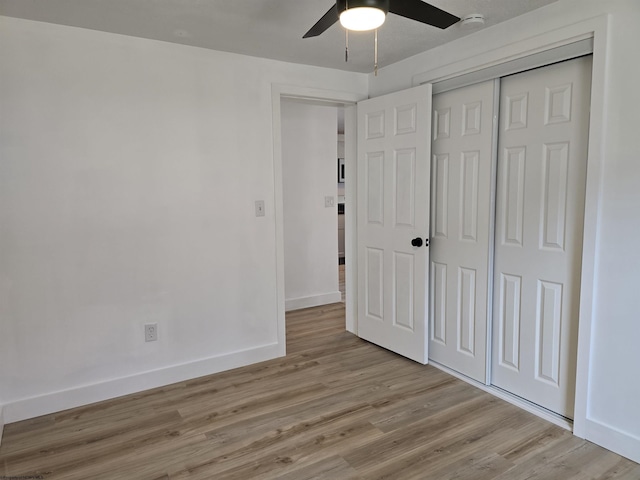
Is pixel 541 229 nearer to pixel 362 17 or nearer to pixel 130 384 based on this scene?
pixel 362 17

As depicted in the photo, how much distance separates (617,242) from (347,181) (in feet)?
6.93

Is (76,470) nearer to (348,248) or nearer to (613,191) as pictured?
(348,248)

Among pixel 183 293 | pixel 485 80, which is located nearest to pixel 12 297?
pixel 183 293

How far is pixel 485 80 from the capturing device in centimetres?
256

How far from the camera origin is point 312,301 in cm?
469

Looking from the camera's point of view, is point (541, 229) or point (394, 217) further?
point (394, 217)

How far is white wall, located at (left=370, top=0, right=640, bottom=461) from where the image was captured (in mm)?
1913

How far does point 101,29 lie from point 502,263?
275cm

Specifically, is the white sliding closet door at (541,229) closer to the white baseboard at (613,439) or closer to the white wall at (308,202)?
the white baseboard at (613,439)

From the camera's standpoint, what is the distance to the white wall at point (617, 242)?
6.28 ft

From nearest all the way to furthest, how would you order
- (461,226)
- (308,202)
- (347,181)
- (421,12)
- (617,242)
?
(421,12)
(617,242)
(461,226)
(347,181)
(308,202)

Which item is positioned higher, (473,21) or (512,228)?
(473,21)

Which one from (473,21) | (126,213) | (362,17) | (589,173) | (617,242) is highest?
(473,21)

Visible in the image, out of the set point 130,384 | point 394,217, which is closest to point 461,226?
point 394,217
